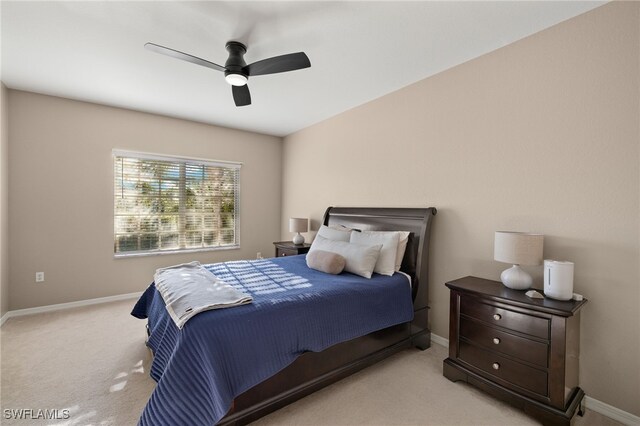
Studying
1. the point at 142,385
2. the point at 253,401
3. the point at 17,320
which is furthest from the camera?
the point at 17,320

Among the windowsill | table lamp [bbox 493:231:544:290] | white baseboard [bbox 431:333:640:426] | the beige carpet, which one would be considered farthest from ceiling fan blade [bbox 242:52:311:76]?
the windowsill

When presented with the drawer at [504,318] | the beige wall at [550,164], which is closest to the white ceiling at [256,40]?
the beige wall at [550,164]

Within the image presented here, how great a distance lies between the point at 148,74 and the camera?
2.95 m

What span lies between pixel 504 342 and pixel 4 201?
5.18 meters

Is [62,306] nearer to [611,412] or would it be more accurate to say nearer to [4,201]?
[4,201]

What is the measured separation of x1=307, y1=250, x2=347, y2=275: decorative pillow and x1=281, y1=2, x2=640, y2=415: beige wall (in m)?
1.01

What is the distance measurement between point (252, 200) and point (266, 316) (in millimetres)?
3680

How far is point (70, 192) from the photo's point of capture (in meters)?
3.70

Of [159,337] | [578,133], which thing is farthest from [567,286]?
[159,337]

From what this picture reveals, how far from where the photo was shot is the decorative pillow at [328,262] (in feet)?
8.91

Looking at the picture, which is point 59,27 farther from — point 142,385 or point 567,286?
point 567,286

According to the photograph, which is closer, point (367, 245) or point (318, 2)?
point (318, 2)

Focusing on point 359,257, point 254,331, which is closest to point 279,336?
point 254,331

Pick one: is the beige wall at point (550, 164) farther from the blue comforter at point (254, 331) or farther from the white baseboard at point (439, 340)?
the blue comforter at point (254, 331)
